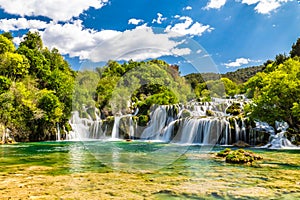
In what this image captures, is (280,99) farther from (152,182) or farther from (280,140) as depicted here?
(152,182)

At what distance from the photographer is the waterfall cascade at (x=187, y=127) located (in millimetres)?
19672

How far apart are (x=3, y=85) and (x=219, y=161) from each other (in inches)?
809

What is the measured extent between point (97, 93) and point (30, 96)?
320 inches

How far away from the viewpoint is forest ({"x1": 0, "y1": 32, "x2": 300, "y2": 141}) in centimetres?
1181

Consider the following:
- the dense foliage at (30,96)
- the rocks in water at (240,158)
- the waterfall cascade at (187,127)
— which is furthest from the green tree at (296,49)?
the rocks in water at (240,158)

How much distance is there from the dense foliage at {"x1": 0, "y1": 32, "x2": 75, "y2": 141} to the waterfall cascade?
2811 millimetres

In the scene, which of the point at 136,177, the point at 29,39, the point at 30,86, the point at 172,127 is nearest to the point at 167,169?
the point at 136,177

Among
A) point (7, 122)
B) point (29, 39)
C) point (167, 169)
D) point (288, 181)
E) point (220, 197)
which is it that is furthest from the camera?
point (29, 39)

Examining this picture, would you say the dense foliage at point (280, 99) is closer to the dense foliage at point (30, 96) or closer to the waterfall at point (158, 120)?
the waterfall at point (158, 120)

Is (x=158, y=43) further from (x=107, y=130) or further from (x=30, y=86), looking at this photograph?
(x=30, y=86)

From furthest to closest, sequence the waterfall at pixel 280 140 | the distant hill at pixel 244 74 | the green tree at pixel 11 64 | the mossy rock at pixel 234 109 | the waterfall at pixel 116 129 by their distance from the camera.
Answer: the distant hill at pixel 244 74
the waterfall at pixel 116 129
the green tree at pixel 11 64
the mossy rock at pixel 234 109
the waterfall at pixel 280 140

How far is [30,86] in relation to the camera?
95.3ft

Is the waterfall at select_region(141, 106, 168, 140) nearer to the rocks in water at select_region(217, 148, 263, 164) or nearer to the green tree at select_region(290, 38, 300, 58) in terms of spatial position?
the rocks in water at select_region(217, 148, 263, 164)

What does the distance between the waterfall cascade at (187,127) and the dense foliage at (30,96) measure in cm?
281
